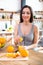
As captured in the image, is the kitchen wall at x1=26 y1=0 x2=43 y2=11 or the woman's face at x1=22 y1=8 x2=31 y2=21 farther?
the kitchen wall at x1=26 y1=0 x2=43 y2=11

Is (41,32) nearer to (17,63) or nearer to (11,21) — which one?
(11,21)

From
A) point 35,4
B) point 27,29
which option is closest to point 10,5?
point 35,4

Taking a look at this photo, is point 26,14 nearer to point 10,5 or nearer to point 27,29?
point 27,29

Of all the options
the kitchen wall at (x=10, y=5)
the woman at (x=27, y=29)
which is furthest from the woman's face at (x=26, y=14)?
the kitchen wall at (x=10, y=5)

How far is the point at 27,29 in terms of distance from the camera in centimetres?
251

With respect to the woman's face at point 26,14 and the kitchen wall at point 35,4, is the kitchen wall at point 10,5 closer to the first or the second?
the kitchen wall at point 35,4

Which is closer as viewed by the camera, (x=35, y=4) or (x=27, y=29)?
(x=27, y=29)

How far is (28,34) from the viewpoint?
2439 mm

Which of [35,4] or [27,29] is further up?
[35,4]

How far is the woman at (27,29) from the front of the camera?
7.83 ft

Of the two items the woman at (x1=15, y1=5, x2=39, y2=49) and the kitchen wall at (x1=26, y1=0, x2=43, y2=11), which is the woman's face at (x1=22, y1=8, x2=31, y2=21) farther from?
the kitchen wall at (x1=26, y1=0, x2=43, y2=11)

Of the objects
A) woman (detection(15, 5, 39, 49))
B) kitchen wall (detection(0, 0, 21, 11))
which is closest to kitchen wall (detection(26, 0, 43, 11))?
kitchen wall (detection(0, 0, 21, 11))

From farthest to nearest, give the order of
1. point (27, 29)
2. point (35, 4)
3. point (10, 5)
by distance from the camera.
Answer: point (35, 4)
point (10, 5)
point (27, 29)

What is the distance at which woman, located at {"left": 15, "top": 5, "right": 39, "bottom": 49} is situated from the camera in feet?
7.83
